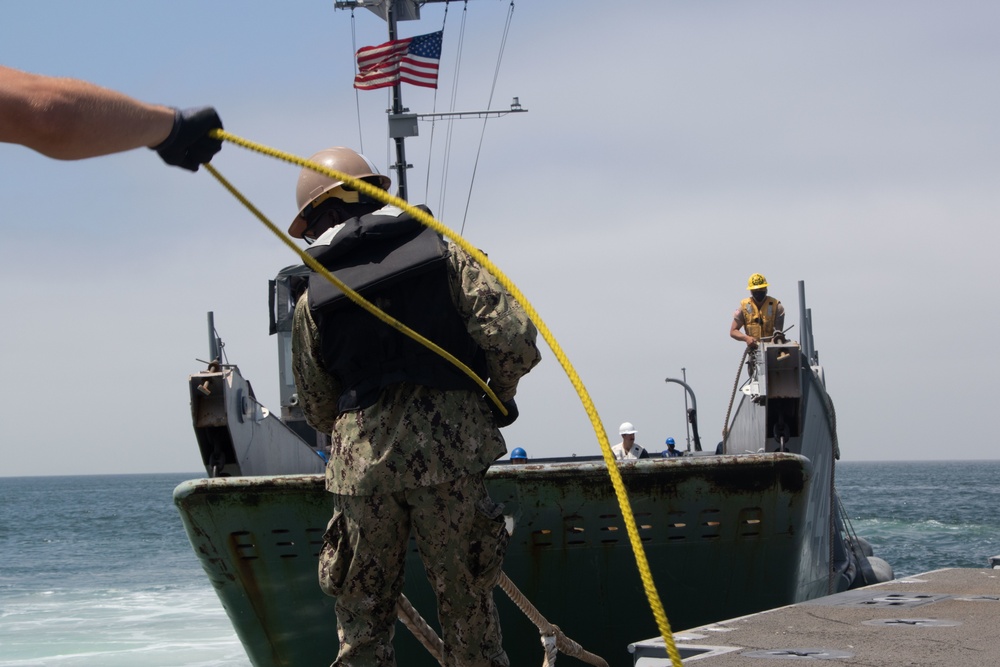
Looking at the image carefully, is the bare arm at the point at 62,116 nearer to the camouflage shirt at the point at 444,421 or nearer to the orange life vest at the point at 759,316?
the camouflage shirt at the point at 444,421

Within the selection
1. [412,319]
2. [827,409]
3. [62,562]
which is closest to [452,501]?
[412,319]

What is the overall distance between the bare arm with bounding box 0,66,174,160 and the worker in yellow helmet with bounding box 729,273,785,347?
7.51 metres

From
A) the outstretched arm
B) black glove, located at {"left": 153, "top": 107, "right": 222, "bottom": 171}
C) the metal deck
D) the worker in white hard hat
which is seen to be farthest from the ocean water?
the outstretched arm

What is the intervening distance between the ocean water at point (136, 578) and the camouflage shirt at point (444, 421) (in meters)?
8.79

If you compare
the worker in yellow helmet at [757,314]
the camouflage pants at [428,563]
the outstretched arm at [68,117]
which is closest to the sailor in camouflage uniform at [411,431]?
the camouflage pants at [428,563]

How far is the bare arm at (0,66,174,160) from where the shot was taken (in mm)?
1901

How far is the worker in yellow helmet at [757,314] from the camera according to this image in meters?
9.21

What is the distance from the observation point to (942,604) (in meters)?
4.23

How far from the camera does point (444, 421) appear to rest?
11.3 ft

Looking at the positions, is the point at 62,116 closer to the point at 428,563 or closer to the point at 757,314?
the point at 428,563

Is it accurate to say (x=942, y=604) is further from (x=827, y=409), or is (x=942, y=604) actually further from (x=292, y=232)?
(x=827, y=409)

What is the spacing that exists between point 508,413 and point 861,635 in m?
1.30

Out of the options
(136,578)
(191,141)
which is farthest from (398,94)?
(136,578)

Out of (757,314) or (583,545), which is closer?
(583,545)
